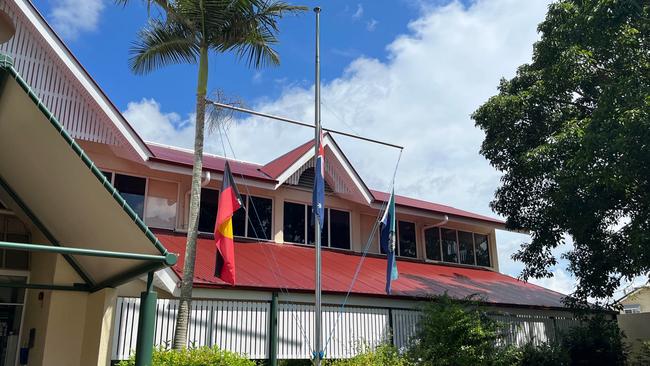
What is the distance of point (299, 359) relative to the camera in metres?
13.1

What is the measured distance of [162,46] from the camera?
1284 centimetres

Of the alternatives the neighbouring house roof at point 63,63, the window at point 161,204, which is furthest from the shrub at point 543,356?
the neighbouring house roof at point 63,63

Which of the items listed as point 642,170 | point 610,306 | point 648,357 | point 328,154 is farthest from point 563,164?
point 648,357

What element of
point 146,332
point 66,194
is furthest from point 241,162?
point 146,332

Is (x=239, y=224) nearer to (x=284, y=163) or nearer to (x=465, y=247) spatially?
(x=284, y=163)

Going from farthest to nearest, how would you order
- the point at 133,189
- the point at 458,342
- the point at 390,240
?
1. the point at 133,189
2. the point at 390,240
3. the point at 458,342

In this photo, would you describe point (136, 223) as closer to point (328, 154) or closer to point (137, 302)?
point (137, 302)

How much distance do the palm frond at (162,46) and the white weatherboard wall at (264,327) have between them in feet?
18.4

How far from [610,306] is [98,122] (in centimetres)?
1601

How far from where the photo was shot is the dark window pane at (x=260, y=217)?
56.7 ft

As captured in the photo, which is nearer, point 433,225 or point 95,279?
point 95,279

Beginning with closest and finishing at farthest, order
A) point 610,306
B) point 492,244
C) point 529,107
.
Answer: point 529,107, point 610,306, point 492,244

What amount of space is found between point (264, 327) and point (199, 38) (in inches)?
267

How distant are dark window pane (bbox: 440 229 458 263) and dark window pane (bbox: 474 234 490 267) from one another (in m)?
1.38
